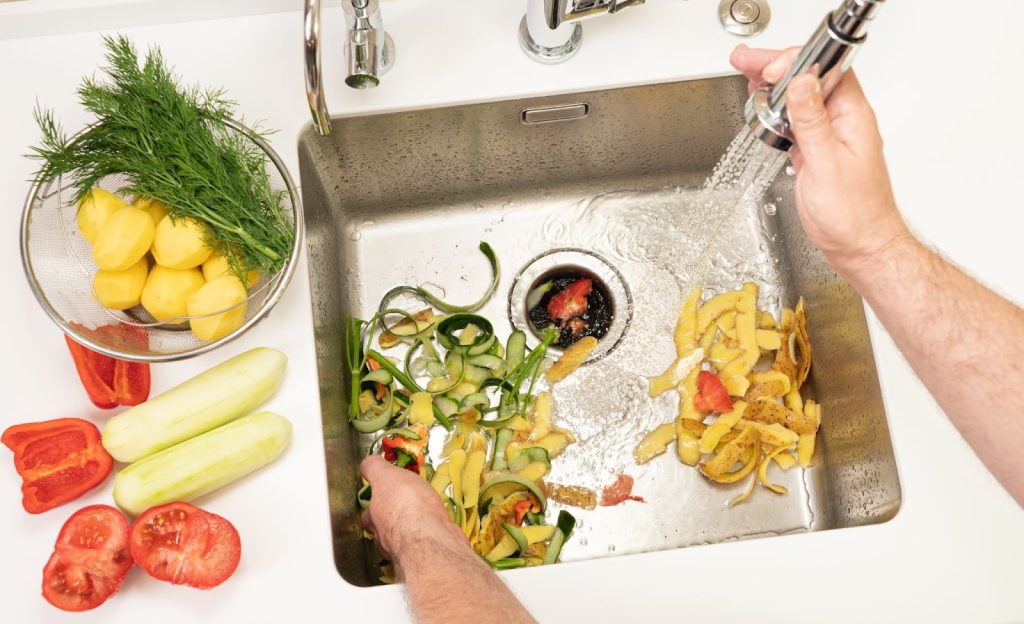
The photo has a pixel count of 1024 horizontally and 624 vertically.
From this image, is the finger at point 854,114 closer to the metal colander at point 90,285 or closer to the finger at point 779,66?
the finger at point 779,66

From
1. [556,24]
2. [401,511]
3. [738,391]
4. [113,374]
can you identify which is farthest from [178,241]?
[738,391]

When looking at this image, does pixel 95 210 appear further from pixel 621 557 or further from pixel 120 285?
pixel 621 557

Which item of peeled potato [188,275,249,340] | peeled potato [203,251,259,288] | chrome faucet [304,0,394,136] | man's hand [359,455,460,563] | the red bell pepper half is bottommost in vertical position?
man's hand [359,455,460,563]

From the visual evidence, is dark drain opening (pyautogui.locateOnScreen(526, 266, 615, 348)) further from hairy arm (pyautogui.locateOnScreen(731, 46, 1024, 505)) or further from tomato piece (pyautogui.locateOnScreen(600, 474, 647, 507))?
hairy arm (pyautogui.locateOnScreen(731, 46, 1024, 505))

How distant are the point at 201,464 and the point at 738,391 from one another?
0.69 m

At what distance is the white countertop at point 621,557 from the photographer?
32.6 inches

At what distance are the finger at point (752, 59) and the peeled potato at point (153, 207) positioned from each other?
2.06ft

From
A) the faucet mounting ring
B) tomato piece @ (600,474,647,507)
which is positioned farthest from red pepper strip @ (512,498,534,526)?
the faucet mounting ring

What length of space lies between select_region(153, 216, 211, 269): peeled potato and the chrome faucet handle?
173 mm

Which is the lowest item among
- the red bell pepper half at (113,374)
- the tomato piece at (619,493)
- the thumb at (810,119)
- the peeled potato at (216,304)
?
the tomato piece at (619,493)

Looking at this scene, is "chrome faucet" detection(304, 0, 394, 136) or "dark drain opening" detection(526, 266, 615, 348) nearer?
"chrome faucet" detection(304, 0, 394, 136)

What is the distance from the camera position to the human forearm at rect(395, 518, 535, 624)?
0.77 m

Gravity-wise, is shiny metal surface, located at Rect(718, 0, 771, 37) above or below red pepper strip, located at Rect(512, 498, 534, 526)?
above

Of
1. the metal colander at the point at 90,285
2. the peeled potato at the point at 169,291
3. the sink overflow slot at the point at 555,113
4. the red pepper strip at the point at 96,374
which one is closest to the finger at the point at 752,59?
the sink overflow slot at the point at 555,113
